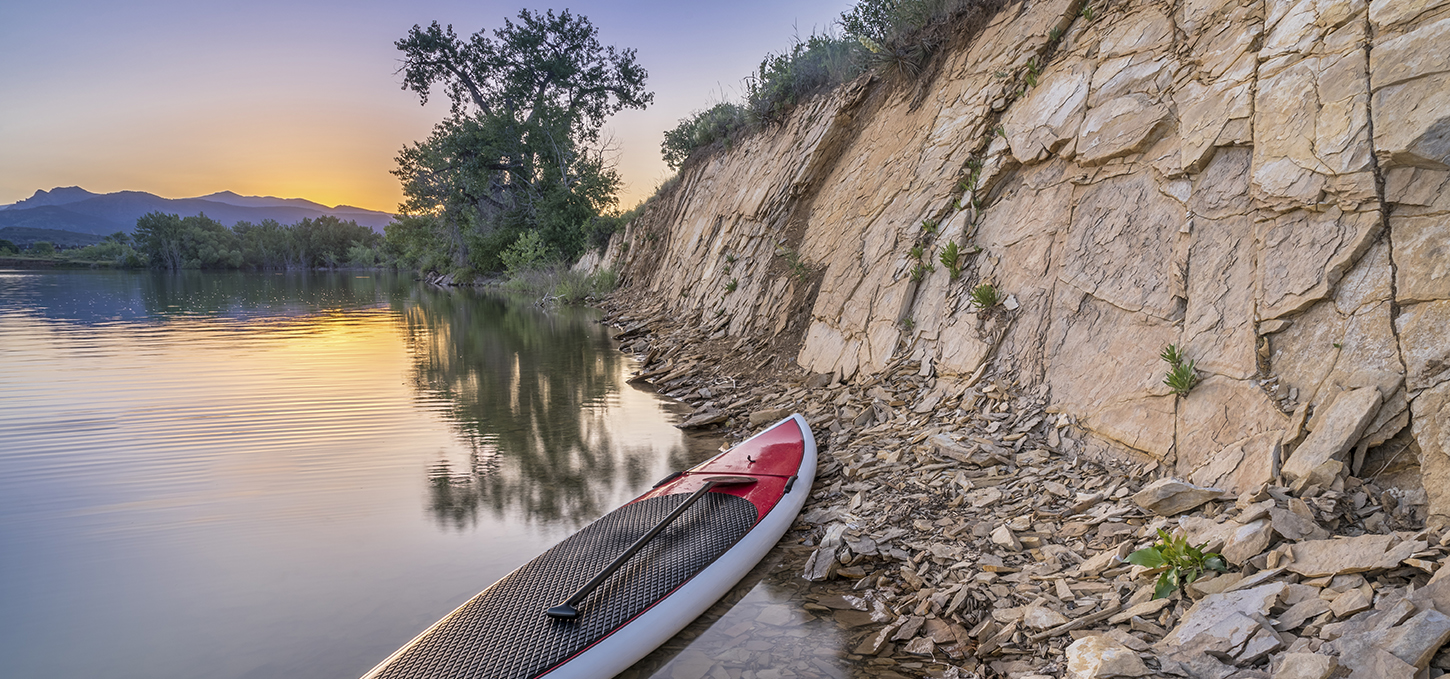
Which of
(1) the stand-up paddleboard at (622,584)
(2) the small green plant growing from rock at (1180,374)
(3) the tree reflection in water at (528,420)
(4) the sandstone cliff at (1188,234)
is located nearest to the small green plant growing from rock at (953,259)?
(4) the sandstone cliff at (1188,234)

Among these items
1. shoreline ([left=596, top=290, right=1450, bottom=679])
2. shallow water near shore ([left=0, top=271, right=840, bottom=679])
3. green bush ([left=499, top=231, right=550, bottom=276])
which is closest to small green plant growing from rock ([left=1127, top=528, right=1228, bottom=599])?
shoreline ([left=596, top=290, right=1450, bottom=679])

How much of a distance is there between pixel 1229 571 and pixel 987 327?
352 centimetres

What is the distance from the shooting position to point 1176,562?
3.34m

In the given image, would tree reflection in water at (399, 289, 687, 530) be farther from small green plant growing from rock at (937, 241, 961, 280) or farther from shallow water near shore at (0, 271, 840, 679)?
small green plant growing from rock at (937, 241, 961, 280)

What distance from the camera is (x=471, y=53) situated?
36000 millimetres

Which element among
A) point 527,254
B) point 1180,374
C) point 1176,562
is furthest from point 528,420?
point 527,254

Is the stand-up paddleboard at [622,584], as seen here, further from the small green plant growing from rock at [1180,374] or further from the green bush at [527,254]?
the green bush at [527,254]

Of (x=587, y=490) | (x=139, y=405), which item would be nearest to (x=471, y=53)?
(x=139, y=405)

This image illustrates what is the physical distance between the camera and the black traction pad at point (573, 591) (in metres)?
3.46

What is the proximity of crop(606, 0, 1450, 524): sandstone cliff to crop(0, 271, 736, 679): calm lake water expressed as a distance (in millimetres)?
3031

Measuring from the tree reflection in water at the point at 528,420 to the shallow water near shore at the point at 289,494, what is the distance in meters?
0.04

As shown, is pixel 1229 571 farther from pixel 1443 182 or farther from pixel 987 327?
pixel 987 327

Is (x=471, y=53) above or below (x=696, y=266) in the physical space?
above

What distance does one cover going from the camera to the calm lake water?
4.19 m
